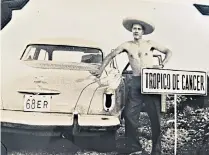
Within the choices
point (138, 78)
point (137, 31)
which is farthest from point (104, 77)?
A: point (137, 31)

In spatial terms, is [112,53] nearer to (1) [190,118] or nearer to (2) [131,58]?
(2) [131,58]

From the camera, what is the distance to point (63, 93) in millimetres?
2400

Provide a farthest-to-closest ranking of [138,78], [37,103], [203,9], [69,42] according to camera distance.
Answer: [203,9] < [138,78] < [69,42] < [37,103]

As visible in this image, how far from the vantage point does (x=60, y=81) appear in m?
2.40

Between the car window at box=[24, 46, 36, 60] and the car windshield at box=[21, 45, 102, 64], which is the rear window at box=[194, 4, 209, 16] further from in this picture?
the car window at box=[24, 46, 36, 60]

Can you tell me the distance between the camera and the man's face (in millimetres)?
2590

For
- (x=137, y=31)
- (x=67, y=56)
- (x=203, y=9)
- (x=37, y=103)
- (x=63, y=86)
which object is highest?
(x=203, y=9)

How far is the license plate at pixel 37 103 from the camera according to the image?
2.34 m

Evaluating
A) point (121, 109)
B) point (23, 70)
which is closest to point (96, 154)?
point (121, 109)

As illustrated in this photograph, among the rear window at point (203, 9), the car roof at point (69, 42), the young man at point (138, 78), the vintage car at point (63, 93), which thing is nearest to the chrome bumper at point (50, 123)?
the vintage car at point (63, 93)

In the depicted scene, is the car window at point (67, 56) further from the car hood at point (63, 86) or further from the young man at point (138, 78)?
the young man at point (138, 78)

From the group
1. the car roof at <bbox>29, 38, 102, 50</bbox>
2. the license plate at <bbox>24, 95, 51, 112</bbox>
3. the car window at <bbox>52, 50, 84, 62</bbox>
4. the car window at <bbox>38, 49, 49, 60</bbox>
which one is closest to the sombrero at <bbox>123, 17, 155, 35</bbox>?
the car roof at <bbox>29, 38, 102, 50</bbox>

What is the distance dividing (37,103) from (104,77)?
0.45 m

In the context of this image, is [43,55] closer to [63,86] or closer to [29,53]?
[29,53]
